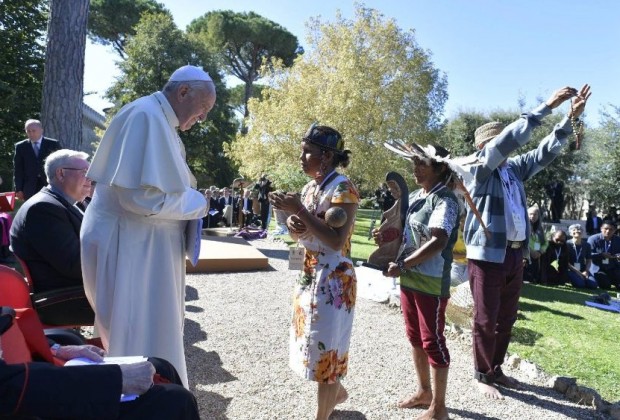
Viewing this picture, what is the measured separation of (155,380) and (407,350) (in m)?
3.42

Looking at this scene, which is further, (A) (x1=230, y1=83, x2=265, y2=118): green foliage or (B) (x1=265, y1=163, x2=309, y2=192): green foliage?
(A) (x1=230, y1=83, x2=265, y2=118): green foliage

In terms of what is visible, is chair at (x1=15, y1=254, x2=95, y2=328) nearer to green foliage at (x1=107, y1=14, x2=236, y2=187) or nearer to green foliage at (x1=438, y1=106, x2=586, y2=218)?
green foliage at (x1=438, y1=106, x2=586, y2=218)

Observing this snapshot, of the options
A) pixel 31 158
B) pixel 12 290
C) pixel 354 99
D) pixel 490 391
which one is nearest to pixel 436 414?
pixel 490 391

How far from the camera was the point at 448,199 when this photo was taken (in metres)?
3.13

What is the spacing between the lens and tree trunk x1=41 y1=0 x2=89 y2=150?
20.6 ft

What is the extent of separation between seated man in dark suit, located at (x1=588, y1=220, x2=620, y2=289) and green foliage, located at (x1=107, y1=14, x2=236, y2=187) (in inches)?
1006

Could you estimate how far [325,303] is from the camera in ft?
8.97

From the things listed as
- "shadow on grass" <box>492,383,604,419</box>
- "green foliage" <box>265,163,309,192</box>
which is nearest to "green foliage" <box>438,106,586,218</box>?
→ "green foliage" <box>265,163,309,192</box>

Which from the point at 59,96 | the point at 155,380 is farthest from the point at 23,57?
the point at 155,380

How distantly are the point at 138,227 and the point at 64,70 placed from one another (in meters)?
5.07

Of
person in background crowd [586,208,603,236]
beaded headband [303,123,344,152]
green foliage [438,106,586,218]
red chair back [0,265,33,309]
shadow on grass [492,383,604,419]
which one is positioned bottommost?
shadow on grass [492,383,604,419]

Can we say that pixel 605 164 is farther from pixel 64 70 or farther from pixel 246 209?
pixel 64 70

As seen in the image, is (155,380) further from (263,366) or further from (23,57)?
(23,57)

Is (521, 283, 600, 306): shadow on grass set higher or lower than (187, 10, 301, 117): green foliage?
lower
